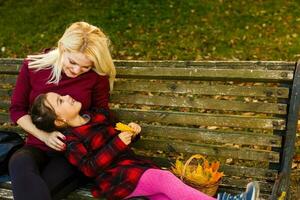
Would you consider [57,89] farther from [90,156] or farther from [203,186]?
[203,186]

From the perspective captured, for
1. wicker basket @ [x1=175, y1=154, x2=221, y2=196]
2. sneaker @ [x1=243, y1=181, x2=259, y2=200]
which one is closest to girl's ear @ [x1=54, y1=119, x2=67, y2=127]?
wicker basket @ [x1=175, y1=154, x2=221, y2=196]

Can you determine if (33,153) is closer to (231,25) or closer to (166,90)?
(166,90)

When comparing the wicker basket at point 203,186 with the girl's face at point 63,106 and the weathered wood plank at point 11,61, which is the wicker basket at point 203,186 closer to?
the girl's face at point 63,106

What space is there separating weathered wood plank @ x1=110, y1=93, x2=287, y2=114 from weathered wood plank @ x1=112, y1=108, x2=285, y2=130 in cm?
6

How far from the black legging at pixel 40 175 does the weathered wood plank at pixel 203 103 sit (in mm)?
665

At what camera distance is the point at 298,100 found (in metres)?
3.40

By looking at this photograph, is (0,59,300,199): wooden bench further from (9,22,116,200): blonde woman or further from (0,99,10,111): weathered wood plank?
(0,99,10,111): weathered wood plank

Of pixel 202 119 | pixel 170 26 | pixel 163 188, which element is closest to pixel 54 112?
pixel 163 188

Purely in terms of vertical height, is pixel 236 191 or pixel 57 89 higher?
pixel 57 89

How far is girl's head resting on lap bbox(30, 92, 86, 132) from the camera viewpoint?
11.6 feet

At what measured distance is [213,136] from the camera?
3662mm

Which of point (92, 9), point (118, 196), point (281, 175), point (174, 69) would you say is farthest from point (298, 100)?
point (92, 9)

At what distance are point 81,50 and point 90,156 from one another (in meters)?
0.71

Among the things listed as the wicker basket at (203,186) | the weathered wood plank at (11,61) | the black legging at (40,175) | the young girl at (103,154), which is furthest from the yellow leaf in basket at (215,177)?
the weathered wood plank at (11,61)
